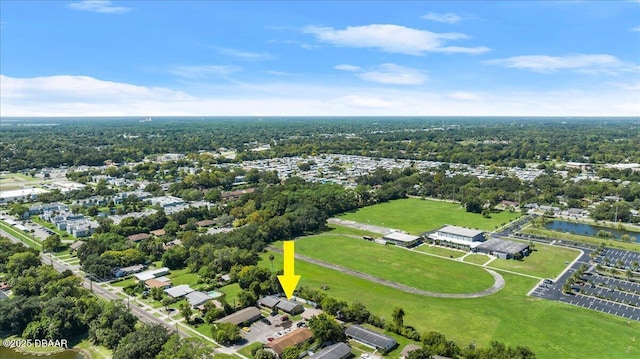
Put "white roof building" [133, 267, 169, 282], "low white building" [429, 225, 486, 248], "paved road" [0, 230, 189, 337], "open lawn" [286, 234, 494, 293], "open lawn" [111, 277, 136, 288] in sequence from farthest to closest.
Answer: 1. "low white building" [429, 225, 486, 248]
2. "open lawn" [286, 234, 494, 293]
3. "white roof building" [133, 267, 169, 282]
4. "open lawn" [111, 277, 136, 288]
5. "paved road" [0, 230, 189, 337]

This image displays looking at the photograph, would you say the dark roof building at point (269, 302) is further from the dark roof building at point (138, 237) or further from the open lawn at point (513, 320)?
the dark roof building at point (138, 237)

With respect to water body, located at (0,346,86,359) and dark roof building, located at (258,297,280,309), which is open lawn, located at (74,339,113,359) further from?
dark roof building, located at (258,297,280,309)

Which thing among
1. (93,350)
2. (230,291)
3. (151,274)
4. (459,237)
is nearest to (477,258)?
(459,237)

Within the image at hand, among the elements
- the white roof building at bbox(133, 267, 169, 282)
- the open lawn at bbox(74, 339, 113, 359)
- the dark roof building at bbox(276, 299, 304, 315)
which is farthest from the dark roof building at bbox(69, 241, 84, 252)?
the dark roof building at bbox(276, 299, 304, 315)

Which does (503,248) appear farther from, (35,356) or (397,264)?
(35,356)

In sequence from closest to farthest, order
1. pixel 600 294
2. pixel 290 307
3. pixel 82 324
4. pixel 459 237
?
pixel 82 324 → pixel 290 307 → pixel 600 294 → pixel 459 237

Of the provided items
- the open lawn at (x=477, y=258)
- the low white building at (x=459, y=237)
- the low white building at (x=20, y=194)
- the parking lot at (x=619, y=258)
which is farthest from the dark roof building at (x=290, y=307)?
the low white building at (x=20, y=194)
